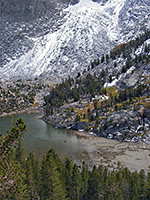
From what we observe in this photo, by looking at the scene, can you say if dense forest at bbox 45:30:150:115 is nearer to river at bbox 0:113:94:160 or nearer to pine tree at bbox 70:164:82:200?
river at bbox 0:113:94:160

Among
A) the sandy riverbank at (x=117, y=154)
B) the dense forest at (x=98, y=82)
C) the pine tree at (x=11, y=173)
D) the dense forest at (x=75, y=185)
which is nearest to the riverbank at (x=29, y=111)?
the dense forest at (x=98, y=82)

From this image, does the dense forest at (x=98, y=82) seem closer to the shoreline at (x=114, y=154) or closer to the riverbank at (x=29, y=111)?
the riverbank at (x=29, y=111)

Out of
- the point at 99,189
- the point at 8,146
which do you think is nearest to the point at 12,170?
the point at 8,146

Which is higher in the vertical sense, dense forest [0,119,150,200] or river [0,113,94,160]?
dense forest [0,119,150,200]

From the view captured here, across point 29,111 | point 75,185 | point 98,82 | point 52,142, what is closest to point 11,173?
point 75,185

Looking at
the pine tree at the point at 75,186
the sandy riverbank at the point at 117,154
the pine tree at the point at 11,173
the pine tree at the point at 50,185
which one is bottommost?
the sandy riverbank at the point at 117,154

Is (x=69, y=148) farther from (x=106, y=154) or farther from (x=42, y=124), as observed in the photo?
(x=42, y=124)

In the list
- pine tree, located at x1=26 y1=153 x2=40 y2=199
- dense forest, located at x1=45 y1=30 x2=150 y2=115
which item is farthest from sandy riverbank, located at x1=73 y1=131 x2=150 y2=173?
dense forest, located at x1=45 y1=30 x2=150 y2=115

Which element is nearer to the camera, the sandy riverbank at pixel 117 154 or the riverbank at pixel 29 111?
the sandy riverbank at pixel 117 154
